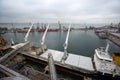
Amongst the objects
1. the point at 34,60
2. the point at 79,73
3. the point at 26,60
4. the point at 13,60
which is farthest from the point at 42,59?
the point at 79,73

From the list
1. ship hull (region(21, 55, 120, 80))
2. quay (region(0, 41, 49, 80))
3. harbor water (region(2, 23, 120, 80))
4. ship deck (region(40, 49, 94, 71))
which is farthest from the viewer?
harbor water (region(2, 23, 120, 80))

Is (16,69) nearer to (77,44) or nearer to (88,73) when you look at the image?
(88,73)

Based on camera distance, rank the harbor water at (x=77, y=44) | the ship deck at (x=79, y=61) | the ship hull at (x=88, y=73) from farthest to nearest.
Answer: the harbor water at (x=77, y=44), the ship deck at (x=79, y=61), the ship hull at (x=88, y=73)

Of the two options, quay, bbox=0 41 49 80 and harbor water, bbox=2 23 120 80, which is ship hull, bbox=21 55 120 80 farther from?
quay, bbox=0 41 49 80

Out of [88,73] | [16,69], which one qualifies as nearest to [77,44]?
[88,73]

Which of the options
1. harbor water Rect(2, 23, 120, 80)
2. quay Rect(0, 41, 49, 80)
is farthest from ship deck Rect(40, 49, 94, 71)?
quay Rect(0, 41, 49, 80)

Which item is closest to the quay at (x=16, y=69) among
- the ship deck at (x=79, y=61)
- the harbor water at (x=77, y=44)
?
the harbor water at (x=77, y=44)

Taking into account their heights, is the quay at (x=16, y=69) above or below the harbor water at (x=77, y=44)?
above

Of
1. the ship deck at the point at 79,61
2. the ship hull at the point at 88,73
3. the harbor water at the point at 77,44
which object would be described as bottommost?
the harbor water at the point at 77,44

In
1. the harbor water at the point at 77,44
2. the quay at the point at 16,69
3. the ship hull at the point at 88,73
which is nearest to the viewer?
the quay at the point at 16,69

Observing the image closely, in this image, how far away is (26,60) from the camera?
920 inches

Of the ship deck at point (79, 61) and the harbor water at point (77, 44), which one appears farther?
the harbor water at point (77, 44)

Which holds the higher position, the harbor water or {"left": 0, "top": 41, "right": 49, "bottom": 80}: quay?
{"left": 0, "top": 41, "right": 49, "bottom": 80}: quay

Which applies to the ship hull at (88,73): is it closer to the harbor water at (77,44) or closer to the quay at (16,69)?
the harbor water at (77,44)
